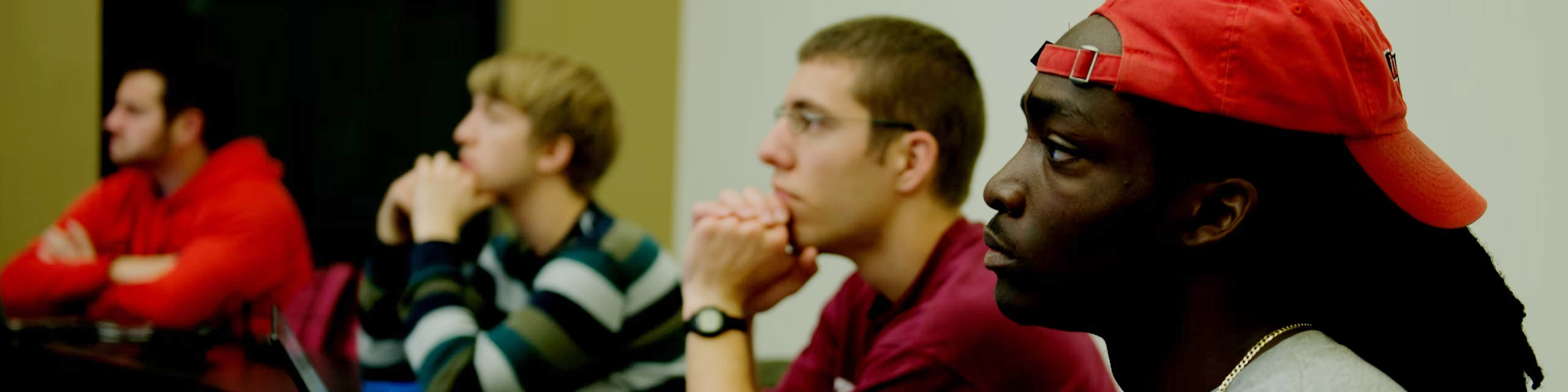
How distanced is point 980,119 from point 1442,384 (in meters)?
0.76

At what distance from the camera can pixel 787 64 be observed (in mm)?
2961

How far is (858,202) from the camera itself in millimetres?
1438

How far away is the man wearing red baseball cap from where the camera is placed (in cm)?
78

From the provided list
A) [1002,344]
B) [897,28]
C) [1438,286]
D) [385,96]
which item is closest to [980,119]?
[897,28]

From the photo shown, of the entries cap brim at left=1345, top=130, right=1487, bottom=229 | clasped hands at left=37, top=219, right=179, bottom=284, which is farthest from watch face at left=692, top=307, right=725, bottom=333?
clasped hands at left=37, top=219, right=179, bottom=284

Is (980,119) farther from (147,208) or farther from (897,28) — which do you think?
(147,208)

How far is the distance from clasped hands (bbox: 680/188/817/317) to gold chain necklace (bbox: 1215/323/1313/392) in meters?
0.65

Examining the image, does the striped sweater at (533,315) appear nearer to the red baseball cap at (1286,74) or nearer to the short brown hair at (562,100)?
the short brown hair at (562,100)

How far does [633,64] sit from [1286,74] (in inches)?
132

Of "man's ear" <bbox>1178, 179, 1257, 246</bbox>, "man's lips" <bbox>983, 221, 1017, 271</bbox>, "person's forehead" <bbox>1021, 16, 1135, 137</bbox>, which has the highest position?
"person's forehead" <bbox>1021, 16, 1135, 137</bbox>

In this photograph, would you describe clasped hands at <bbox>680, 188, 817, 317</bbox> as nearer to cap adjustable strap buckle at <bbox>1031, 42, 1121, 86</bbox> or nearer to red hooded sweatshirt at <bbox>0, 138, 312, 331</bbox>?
cap adjustable strap buckle at <bbox>1031, 42, 1121, 86</bbox>

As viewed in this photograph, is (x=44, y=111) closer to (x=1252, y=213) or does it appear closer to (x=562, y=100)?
(x=562, y=100)

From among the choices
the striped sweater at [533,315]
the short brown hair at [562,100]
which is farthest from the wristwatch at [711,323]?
the short brown hair at [562,100]

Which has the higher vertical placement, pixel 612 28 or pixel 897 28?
pixel 897 28
